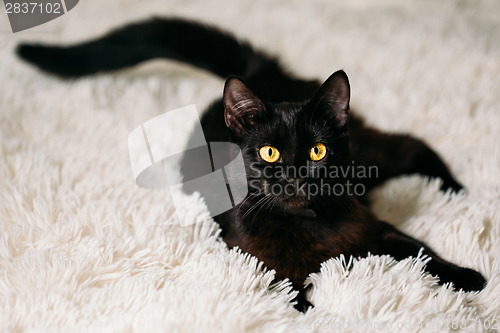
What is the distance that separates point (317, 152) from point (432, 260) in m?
0.31

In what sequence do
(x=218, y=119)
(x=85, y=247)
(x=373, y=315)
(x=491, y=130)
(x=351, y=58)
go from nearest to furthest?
(x=373, y=315)
(x=85, y=247)
(x=218, y=119)
(x=491, y=130)
(x=351, y=58)

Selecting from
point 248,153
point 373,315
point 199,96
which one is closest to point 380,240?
point 373,315

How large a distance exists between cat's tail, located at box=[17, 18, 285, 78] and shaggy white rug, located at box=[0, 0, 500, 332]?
61mm

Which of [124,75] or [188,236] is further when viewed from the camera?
[124,75]

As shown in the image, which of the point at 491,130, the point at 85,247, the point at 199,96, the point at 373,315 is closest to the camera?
the point at 373,315

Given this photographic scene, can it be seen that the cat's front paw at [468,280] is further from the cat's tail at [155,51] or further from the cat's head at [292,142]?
the cat's tail at [155,51]

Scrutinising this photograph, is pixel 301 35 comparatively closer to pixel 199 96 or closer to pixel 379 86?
pixel 379 86

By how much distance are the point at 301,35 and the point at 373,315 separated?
1206 millimetres

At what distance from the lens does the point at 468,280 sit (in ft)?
2.73

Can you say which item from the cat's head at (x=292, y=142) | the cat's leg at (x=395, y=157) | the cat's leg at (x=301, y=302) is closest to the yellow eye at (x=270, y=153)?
the cat's head at (x=292, y=142)

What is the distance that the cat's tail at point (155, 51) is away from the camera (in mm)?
1344

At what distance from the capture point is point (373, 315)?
0.73 meters

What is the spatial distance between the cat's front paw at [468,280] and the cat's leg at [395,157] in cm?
34

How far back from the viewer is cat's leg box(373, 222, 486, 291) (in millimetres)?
831
